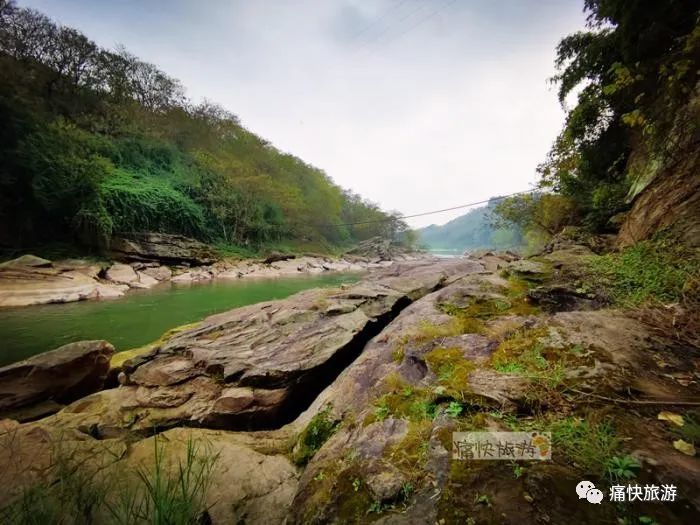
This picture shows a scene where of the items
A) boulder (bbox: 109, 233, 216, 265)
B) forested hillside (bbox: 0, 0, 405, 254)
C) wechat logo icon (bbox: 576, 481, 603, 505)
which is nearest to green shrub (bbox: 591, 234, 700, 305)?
wechat logo icon (bbox: 576, 481, 603, 505)

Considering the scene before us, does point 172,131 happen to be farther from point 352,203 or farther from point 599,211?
point 352,203

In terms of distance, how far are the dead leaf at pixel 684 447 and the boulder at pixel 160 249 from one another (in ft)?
69.4

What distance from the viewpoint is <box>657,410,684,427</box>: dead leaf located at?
1435mm

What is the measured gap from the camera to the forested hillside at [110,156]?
1431cm

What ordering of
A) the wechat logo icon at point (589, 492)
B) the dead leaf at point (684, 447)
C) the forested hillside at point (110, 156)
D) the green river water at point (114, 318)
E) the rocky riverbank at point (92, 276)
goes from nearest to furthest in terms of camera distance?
the wechat logo icon at point (589, 492) → the dead leaf at point (684, 447) → the green river water at point (114, 318) → the rocky riverbank at point (92, 276) → the forested hillside at point (110, 156)

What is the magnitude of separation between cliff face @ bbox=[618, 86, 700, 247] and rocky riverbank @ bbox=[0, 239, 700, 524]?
121 cm

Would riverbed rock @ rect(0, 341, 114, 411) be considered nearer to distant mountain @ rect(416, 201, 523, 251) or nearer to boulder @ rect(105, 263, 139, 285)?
boulder @ rect(105, 263, 139, 285)

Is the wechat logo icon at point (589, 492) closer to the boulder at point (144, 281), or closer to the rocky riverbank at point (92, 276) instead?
the rocky riverbank at point (92, 276)

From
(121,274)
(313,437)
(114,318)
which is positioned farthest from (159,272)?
(313,437)

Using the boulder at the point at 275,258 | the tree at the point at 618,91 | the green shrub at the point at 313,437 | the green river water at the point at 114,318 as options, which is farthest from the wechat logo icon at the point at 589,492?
the boulder at the point at 275,258

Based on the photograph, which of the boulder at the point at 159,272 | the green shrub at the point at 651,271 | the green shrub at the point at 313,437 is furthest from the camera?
the boulder at the point at 159,272

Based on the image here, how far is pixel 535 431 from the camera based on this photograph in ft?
5.02

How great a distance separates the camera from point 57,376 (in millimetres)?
4074

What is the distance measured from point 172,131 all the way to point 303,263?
19334 mm
